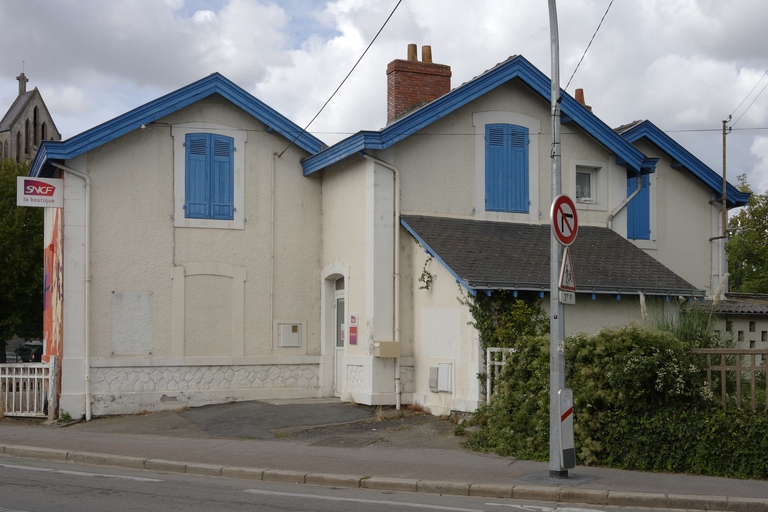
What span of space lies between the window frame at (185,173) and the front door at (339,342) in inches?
94.9

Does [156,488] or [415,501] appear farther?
[156,488]

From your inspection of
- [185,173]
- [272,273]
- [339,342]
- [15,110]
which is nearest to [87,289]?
[185,173]

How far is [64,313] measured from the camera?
1599cm

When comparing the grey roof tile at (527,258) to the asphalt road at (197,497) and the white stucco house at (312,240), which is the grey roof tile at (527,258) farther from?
the asphalt road at (197,497)

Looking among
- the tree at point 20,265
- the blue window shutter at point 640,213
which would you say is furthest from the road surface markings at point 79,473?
the tree at point 20,265

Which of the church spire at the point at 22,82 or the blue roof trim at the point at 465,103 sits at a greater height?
the church spire at the point at 22,82

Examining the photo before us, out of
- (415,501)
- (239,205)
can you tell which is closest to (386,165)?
(239,205)

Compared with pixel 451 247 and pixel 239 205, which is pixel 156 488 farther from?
pixel 239 205

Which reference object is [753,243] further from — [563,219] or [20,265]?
[563,219]

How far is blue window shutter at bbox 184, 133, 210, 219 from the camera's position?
680 inches

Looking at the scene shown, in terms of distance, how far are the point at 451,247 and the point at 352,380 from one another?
334cm

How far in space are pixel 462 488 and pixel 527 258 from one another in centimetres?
674

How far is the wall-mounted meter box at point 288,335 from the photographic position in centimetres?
1783

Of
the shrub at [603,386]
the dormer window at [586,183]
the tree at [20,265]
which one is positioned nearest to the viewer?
the shrub at [603,386]
